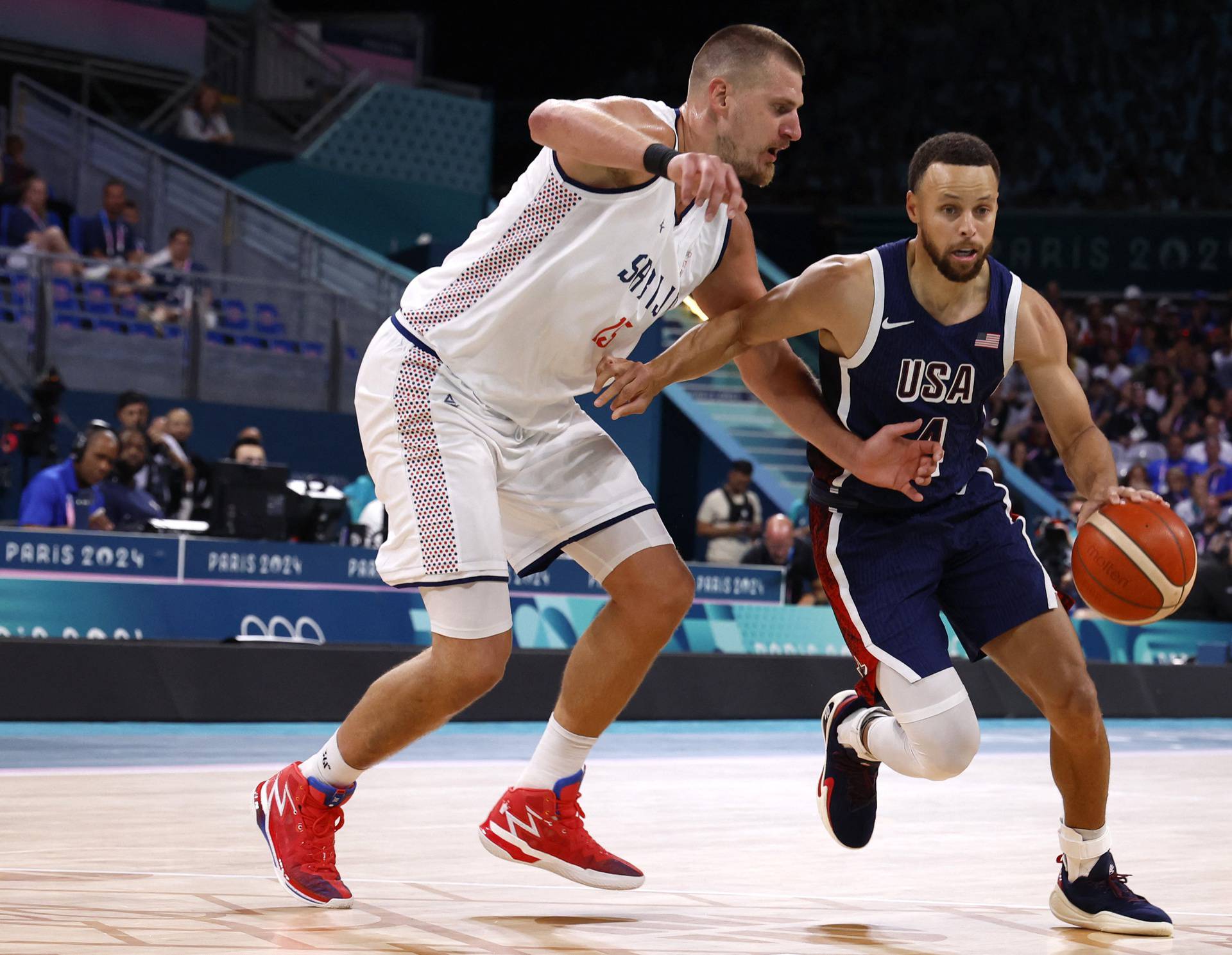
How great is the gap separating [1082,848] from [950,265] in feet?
4.71

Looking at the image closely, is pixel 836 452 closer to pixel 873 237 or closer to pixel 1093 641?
pixel 1093 641

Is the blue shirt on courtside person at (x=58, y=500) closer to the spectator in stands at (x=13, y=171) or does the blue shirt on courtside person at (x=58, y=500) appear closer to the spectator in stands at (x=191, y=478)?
the spectator in stands at (x=191, y=478)

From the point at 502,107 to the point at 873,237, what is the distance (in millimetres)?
6207

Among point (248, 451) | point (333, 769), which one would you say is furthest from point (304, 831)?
point (248, 451)

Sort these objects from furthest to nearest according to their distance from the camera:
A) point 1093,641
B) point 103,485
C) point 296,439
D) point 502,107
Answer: point 502,107
point 296,439
point 1093,641
point 103,485

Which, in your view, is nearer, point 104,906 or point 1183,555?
point 104,906

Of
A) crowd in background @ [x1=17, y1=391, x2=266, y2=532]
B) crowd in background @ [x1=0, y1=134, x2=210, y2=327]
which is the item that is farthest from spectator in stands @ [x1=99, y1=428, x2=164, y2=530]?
crowd in background @ [x1=0, y1=134, x2=210, y2=327]

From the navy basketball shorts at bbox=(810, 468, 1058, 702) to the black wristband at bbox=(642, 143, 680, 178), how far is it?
1.23 metres

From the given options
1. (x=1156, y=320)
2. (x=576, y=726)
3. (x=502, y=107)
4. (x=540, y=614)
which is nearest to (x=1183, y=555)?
(x=576, y=726)

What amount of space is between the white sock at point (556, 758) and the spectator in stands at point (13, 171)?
1242 centimetres

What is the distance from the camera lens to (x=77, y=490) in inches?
393

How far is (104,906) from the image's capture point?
12.1 feet

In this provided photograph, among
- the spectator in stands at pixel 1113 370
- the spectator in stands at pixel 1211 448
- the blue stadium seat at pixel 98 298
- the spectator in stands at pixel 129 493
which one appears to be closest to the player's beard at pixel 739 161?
the spectator in stands at pixel 129 493

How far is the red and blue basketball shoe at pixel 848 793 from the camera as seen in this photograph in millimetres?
4555
